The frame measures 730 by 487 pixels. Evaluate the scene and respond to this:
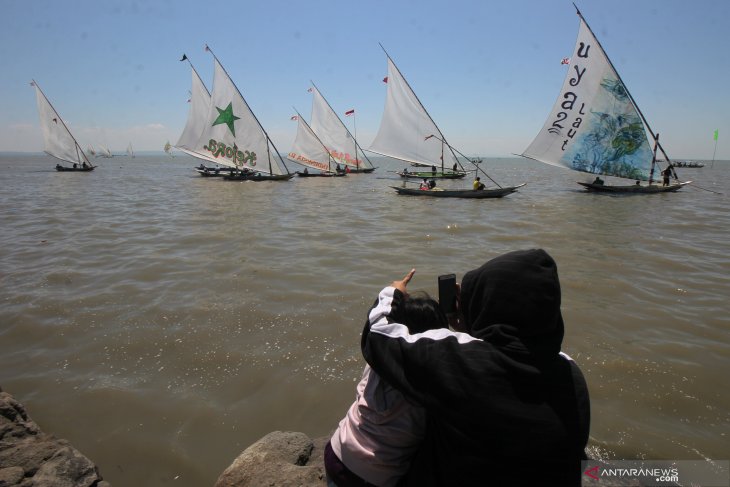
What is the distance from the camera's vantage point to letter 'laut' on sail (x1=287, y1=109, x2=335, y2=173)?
37438mm

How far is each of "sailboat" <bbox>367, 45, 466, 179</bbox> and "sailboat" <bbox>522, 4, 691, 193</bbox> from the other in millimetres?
8240

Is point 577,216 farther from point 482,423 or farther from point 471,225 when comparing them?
point 482,423

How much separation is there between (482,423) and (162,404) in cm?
351

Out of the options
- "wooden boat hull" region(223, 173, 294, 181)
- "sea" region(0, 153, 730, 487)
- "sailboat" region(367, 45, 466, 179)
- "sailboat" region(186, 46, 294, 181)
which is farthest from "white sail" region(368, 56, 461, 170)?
"sea" region(0, 153, 730, 487)

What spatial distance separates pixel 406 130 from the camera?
29.9 metres

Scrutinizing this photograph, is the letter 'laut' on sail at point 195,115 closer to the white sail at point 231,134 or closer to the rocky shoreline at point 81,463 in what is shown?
the white sail at point 231,134

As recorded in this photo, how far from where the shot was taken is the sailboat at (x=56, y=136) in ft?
116

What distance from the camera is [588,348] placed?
486 cm

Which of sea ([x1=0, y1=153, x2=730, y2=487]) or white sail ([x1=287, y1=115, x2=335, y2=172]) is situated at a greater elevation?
white sail ([x1=287, y1=115, x2=335, y2=172])

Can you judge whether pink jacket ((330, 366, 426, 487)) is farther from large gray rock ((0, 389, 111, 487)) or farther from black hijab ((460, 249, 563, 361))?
large gray rock ((0, 389, 111, 487))

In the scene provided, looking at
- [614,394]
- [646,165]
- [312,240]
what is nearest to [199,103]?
[312,240]

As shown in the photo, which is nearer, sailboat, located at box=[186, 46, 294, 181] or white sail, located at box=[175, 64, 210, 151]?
sailboat, located at box=[186, 46, 294, 181]

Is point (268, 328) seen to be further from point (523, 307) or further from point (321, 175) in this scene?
point (321, 175)

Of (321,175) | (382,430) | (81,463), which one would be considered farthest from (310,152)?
(382,430)
